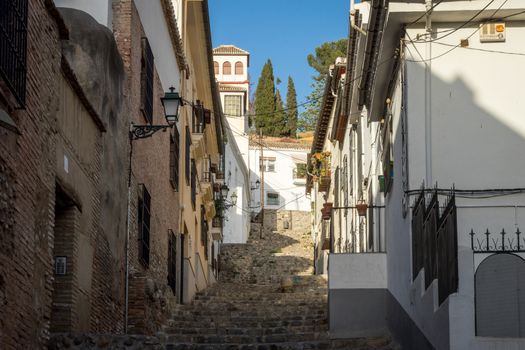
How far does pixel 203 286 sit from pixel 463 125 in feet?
61.1

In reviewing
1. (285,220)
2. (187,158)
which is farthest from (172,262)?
(285,220)

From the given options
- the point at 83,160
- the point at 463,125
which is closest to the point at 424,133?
the point at 463,125

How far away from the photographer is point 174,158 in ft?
85.4

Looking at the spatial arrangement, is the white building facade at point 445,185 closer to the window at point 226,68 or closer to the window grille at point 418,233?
the window grille at point 418,233

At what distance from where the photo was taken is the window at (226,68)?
289ft

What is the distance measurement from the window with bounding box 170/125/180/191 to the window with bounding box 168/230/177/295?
1.21 metres

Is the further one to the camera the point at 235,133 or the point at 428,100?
the point at 235,133

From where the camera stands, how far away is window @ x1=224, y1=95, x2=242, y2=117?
78688 millimetres

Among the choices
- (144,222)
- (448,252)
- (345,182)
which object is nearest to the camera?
(448,252)

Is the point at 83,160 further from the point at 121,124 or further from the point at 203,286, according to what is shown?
the point at 203,286

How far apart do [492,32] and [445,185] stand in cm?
252

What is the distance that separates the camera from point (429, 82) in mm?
17375

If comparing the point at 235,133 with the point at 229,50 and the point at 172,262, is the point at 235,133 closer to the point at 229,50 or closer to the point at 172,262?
the point at 229,50

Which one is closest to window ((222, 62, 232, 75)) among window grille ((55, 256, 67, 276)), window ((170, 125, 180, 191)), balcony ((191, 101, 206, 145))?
balcony ((191, 101, 206, 145))
